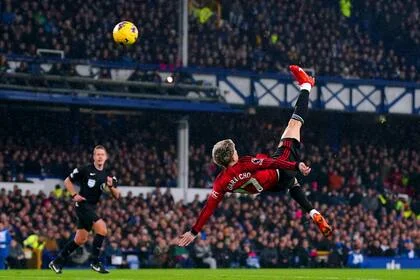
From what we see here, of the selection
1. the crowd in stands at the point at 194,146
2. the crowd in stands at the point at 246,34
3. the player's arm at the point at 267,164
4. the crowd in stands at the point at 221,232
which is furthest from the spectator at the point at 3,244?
the player's arm at the point at 267,164

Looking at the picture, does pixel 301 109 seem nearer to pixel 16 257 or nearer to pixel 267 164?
pixel 267 164

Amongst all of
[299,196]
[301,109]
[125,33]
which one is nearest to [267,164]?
[299,196]

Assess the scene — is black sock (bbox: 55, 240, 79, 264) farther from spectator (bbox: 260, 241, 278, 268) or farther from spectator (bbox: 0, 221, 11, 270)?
spectator (bbox: 260, 241, 278, 268)

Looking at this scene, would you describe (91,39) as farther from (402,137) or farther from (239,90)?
(402,137)

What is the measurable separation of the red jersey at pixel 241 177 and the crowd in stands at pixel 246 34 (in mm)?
18392

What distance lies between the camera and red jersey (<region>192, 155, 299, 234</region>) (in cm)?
1611

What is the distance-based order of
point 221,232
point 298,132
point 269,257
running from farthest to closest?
point 269,257 → point 221,232 → point 298,132

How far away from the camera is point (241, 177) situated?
1633 centimetres

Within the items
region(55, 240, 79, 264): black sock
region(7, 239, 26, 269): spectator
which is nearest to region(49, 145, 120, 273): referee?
region(55, 240, 79, 264): black sock

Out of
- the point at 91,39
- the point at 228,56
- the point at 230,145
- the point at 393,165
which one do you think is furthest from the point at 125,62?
the point at 230,145

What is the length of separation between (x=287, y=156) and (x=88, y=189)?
467 cm

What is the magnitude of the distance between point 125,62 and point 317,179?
707 cm

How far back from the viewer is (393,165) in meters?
40.6

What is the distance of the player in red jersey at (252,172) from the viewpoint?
52.7 feet
